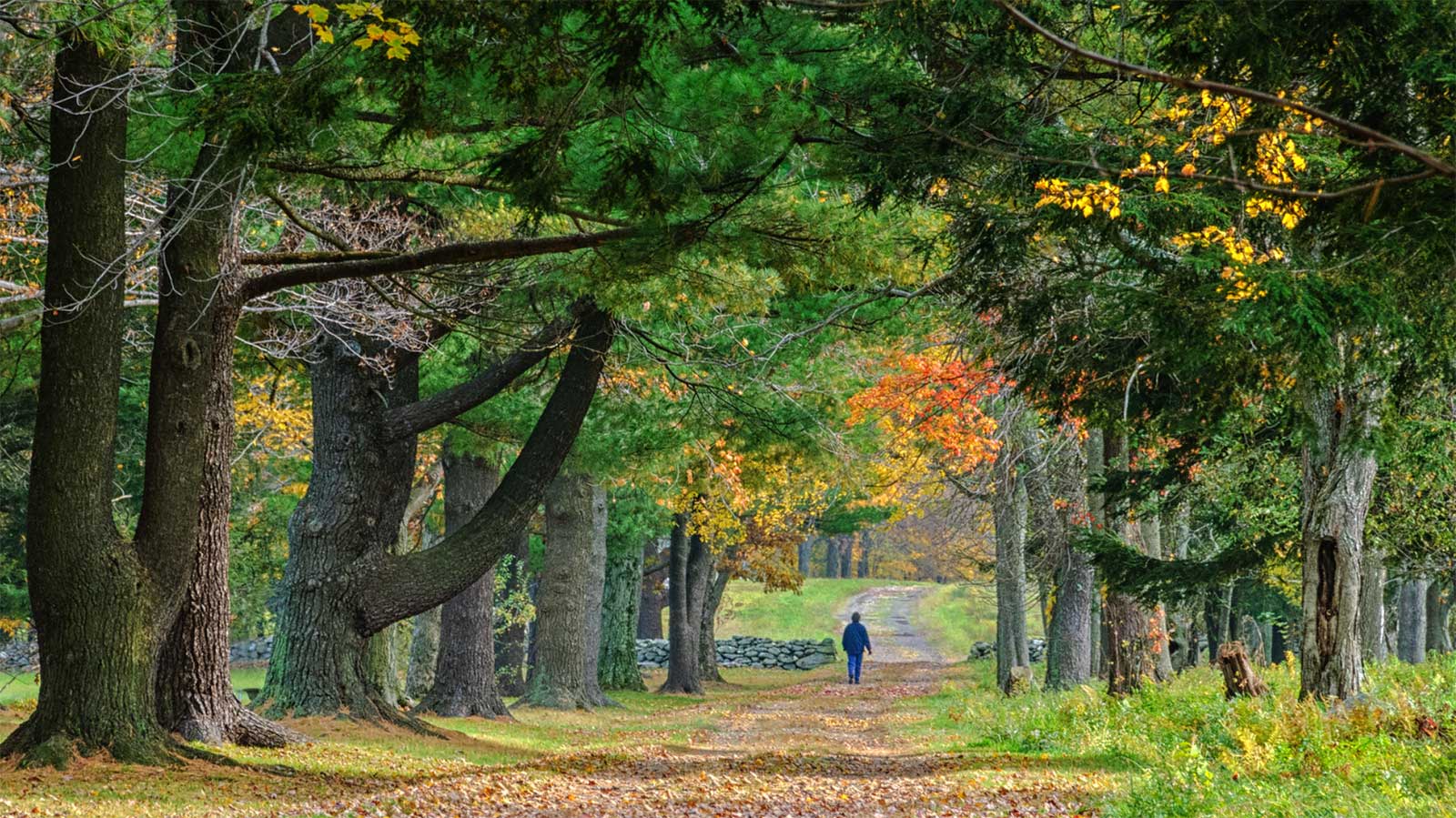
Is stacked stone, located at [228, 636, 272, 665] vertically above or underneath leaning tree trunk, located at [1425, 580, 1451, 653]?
underneath

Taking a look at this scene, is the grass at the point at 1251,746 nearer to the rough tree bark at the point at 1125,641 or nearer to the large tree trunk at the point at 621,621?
the rough tree bark at the point at 1125,641

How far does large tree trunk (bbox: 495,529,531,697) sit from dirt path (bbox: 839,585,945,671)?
17.6m

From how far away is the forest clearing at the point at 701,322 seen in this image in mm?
6953

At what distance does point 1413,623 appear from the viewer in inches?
1062

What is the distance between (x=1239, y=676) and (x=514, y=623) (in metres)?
15.9

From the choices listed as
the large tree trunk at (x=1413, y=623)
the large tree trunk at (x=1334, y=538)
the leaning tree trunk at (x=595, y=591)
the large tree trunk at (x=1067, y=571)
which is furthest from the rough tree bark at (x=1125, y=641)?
the large tree trunk at (x=1413, y=623)

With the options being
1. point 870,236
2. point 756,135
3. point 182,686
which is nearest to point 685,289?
point 870,236

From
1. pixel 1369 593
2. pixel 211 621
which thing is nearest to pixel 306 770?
pixel 211 621

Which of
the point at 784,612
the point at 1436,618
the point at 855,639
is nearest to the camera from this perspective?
the point at 1436,618

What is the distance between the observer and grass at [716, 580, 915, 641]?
53.7 meters

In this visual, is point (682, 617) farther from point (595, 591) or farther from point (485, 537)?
point (485, 537)

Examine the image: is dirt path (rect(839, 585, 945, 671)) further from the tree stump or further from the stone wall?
the tree stump

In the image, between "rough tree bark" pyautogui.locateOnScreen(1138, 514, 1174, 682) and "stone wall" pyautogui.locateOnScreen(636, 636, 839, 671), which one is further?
"stone wall" pyautogui.locateOnScreen(636, 636, 839, 671)

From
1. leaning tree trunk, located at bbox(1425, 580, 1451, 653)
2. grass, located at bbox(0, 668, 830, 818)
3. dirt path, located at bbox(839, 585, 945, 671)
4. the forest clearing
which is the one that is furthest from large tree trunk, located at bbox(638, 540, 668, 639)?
the forest clearing
